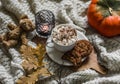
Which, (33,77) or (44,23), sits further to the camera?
(44,23)

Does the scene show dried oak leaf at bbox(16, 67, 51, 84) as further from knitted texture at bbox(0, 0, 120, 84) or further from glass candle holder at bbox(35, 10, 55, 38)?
glass candle holder at bbox(35, 10, 55, 38)

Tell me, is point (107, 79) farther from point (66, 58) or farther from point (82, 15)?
point (82, 15)

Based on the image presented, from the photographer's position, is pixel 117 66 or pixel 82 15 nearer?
pixel 117 66

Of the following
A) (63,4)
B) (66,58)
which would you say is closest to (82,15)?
(63,4)

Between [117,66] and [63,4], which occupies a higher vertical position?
[63,4]

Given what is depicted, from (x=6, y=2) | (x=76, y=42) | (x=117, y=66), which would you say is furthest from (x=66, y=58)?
(x=6, y=2)

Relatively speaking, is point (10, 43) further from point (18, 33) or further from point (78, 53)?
point (78, 53)

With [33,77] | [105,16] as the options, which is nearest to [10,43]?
[33,77]

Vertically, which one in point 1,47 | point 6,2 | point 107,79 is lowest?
point 107,79
